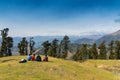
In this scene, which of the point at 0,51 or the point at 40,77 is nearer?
the point at 40,77

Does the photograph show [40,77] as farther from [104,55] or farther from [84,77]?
[104,55]

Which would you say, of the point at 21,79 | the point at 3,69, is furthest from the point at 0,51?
the point at 21,79

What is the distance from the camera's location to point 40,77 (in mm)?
48375

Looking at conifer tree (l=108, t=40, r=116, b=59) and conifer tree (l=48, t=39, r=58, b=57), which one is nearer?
conifer tree (l=48, t=39, r=58, b=57)

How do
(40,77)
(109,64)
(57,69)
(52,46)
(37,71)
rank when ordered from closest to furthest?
1. (40,77)
2. (37,71)
3. (57,69)
4. (109,64)
5. (52,46)

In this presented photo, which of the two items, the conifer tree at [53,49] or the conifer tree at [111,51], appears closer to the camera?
the conifer tree at [53,49]

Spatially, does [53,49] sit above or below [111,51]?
above

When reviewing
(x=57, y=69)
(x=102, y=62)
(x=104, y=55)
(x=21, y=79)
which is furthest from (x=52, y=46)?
(x=21, y=79)

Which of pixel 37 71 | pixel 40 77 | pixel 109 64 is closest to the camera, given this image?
pixel 40 77

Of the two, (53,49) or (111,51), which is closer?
(53,49)

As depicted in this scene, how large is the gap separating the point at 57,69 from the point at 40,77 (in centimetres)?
916

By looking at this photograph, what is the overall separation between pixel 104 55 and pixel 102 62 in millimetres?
55642

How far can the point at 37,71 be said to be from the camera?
2073 inches

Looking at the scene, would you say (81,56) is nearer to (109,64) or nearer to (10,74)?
(109,64)
